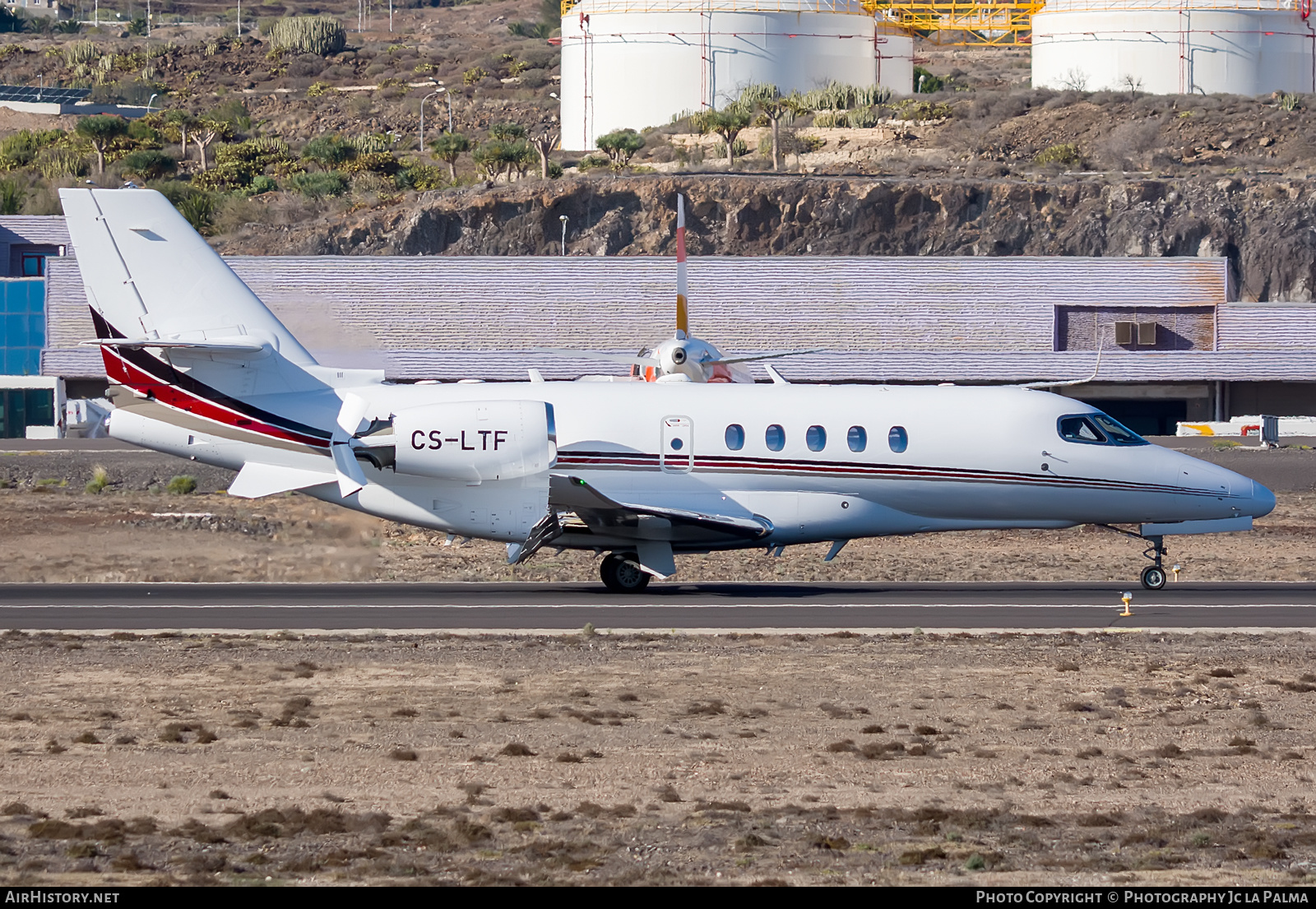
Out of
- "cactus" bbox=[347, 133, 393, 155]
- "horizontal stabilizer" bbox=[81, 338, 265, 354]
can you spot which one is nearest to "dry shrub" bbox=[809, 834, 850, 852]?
"horizontal stabilizer" bbox=[81, 338, 265, 354]

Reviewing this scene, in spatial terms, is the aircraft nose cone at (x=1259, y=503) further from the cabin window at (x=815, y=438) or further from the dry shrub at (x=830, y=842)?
the dry shrub at (x=830, y=842)

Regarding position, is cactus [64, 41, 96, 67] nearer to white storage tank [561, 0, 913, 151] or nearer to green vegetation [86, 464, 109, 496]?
white storage tank [561, 0, 913, 151]

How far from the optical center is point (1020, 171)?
87312 millimetres

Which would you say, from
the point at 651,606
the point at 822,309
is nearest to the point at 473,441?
the point at 651,606

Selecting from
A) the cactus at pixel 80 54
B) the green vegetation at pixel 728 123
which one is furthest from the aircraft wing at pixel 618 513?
the cactus at pixel 80 54

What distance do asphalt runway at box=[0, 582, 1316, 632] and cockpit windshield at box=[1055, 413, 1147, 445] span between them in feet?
7.56

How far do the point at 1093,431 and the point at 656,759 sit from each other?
14.6 meters

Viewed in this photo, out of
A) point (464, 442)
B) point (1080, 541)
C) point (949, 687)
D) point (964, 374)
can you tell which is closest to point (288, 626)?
point (464, 442)

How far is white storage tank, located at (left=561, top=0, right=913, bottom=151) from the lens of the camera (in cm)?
9644

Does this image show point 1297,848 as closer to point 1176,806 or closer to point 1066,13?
point 1176,806

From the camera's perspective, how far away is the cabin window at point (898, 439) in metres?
25.5

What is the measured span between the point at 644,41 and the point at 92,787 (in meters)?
88.5

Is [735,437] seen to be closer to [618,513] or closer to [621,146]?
[618,513]

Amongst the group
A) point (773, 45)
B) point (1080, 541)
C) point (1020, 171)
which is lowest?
point (1080, 541)
